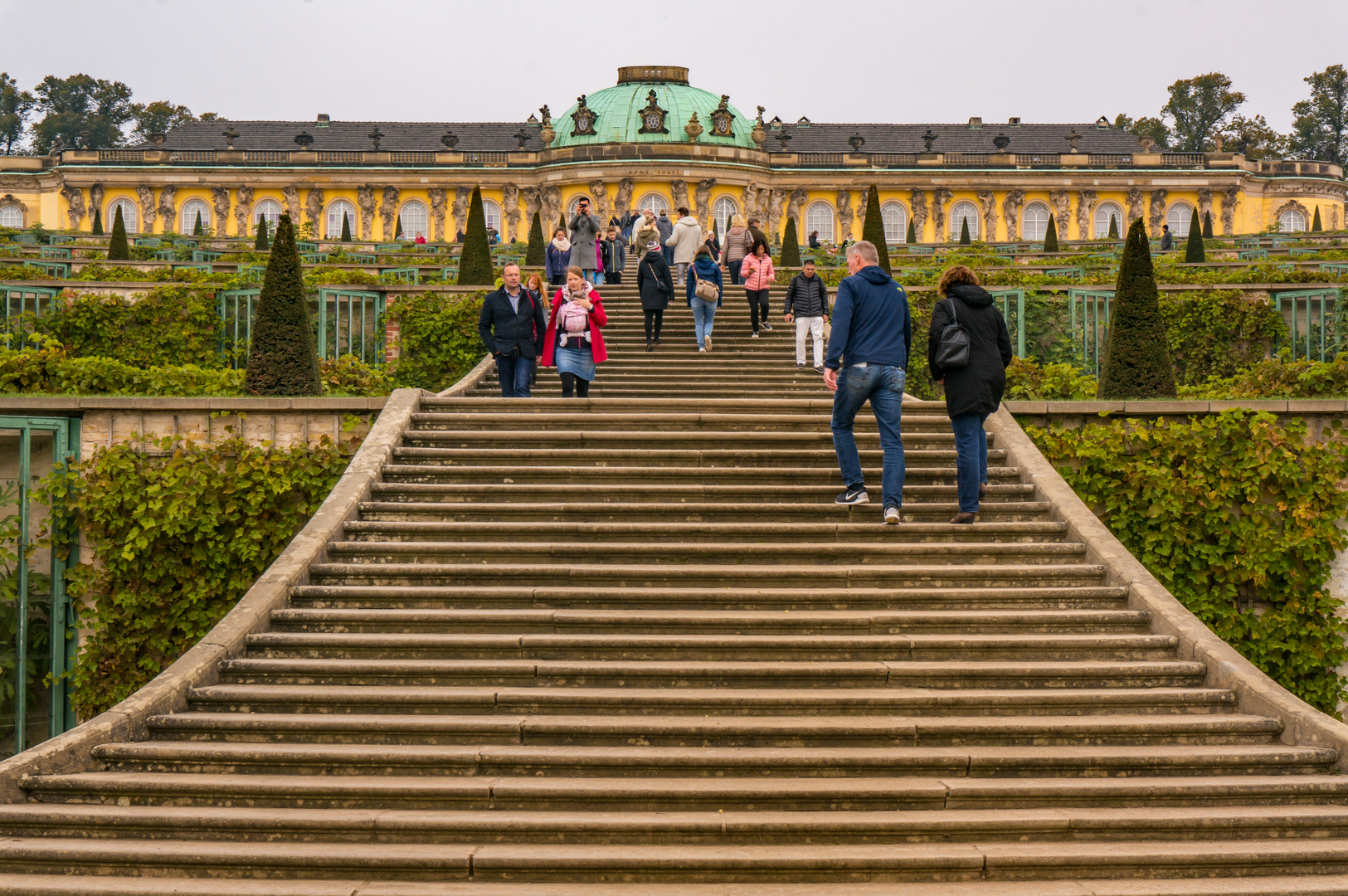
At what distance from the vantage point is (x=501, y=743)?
22.3 ft

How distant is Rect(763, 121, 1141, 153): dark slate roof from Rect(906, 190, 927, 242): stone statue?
3298mm

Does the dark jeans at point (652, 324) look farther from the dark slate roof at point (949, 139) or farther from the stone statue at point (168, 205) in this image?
the stone statue at point (168, 205)

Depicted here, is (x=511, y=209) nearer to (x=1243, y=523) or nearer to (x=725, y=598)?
(x=1243, y=523)

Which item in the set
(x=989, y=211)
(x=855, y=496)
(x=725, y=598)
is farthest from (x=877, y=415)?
(x=989, y=211)

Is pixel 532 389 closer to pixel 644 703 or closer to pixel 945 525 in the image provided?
pixel 945 525

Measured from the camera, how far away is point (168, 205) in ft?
193

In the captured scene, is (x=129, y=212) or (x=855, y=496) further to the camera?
(x=129, y=212)

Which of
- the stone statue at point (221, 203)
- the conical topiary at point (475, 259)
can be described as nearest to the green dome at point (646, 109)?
the stone statue at point (221, 203)

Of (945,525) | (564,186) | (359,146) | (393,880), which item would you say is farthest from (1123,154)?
(393,880)

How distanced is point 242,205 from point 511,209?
13.0 meters

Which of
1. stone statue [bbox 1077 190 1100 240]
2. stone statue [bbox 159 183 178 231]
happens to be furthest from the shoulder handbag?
stone statue [bbox 159 183 178 231]

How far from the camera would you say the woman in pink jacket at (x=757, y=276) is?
52.4 ft

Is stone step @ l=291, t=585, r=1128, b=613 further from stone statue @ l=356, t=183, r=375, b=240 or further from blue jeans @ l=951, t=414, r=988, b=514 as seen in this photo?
stone statue @ l=356, t=183, r=375, b=240

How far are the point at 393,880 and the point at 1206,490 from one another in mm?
7090
